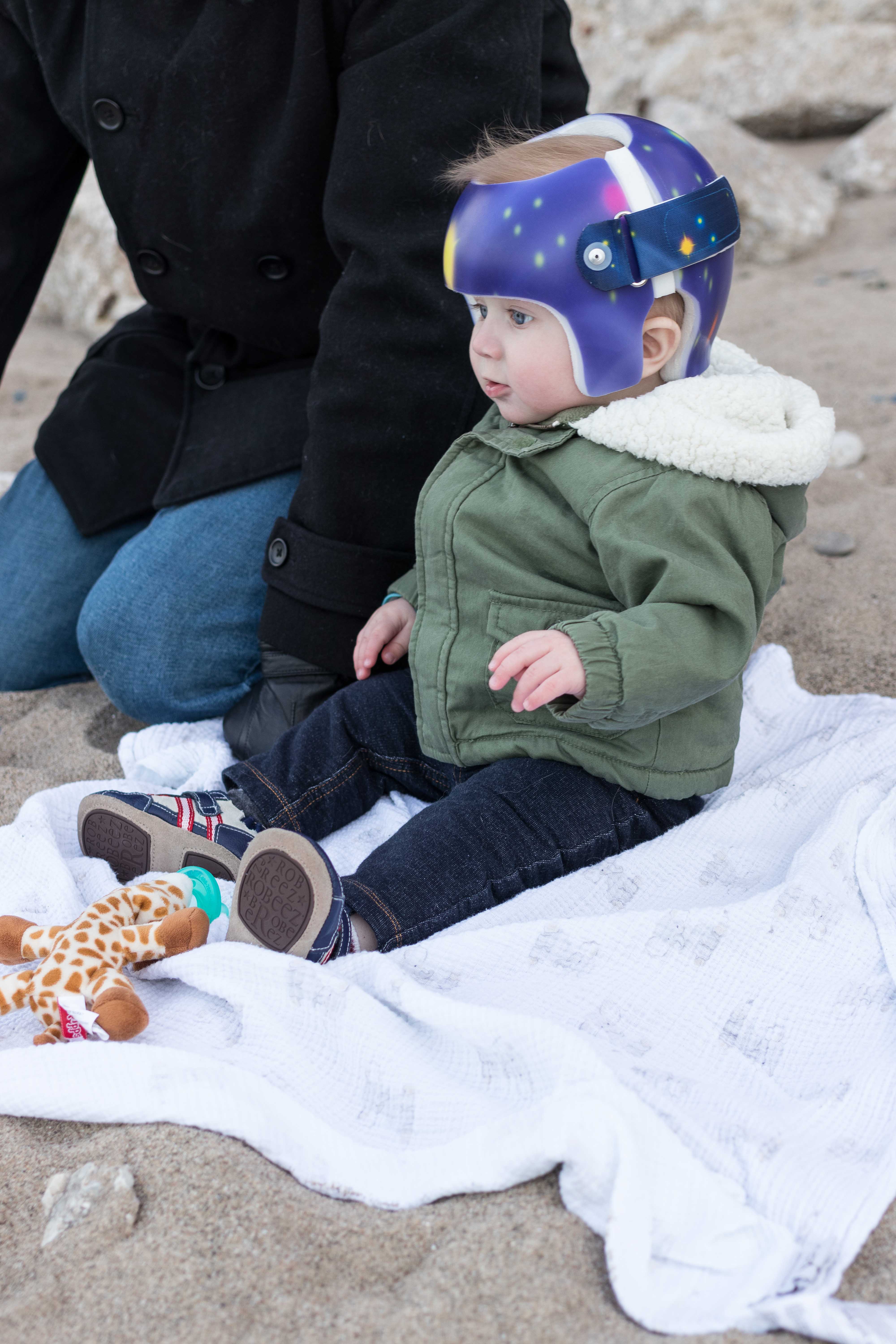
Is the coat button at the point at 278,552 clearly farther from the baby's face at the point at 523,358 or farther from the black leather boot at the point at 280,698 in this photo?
the baby's face at the point at 523,358

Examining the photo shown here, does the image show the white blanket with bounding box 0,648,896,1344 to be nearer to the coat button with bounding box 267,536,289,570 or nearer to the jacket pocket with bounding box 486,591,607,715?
the jacket pocket with bounding box 486,591,607,715

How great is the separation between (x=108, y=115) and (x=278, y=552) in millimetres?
794

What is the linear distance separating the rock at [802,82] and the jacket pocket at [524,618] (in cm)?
621

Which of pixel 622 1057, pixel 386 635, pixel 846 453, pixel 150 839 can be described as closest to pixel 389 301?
pixel 386 635

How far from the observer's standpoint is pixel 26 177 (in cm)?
215

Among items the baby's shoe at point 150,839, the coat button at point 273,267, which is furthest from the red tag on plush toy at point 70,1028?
the coat button at point 273,267

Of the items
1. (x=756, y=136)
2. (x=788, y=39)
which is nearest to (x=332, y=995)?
(x=756, y=136)

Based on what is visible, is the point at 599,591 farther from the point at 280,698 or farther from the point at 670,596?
the point at 280,698

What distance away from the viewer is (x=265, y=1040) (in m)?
1.22

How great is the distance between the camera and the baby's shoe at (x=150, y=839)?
1.55m

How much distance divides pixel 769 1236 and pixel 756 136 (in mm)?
7053

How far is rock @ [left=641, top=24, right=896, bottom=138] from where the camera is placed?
6.39 meters

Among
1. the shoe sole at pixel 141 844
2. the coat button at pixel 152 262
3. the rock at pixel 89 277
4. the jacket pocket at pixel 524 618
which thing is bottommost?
A: the rock at pixel 89 277

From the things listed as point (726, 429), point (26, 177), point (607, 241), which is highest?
point (607, 241)
